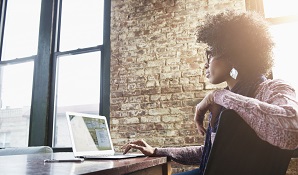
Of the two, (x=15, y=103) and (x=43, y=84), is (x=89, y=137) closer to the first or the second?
(x=43, y=84)

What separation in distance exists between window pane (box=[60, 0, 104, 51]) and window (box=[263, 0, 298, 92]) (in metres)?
2.03

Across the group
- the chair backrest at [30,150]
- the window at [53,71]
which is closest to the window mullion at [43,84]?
the window at [53,71]

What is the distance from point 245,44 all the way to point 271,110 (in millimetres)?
397

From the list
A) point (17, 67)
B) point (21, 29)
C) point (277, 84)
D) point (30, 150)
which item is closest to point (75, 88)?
point (17, 67)

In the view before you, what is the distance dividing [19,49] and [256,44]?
3.67 metres

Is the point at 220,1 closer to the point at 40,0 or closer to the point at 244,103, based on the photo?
the point at 244,103

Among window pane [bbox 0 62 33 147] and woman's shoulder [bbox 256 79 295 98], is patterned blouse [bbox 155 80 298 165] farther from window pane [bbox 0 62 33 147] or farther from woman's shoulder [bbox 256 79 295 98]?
window pane [bbox 0 62 33 147]

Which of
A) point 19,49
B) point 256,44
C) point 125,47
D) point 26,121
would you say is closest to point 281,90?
point 256,44

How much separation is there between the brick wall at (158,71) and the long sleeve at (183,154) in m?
1.11

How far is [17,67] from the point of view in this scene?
3.88 meters

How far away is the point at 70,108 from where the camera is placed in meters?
3.44

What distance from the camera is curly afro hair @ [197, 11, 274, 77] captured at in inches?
47.7

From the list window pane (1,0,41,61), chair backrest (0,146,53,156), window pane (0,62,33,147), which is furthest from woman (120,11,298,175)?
window pane (1,0,41,61)

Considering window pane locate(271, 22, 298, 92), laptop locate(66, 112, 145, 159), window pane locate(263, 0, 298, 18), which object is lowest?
laptop locate(66, 112, 145, 159)
